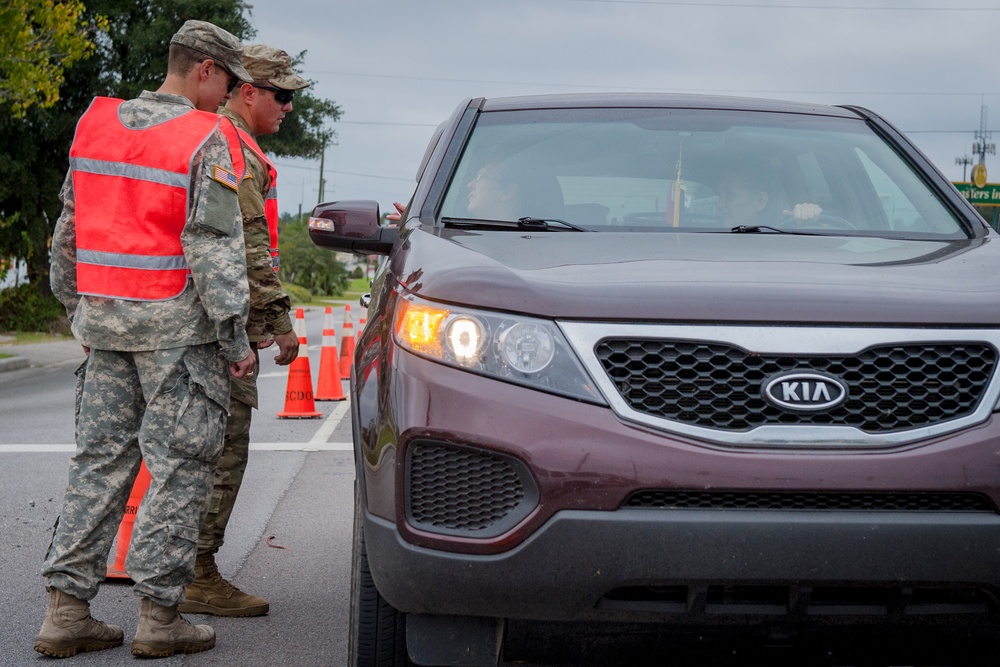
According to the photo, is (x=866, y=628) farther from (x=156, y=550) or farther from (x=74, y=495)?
(x=74, y=495)

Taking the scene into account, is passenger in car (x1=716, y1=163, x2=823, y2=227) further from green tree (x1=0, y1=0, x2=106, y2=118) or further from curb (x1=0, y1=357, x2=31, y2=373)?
curb (x1=0, y1=357, x2=31, y2=373)

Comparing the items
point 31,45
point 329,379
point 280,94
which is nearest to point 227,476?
point 280,94

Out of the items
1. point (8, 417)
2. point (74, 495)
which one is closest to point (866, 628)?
point (74, 495)

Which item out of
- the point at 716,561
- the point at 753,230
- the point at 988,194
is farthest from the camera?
the point at 988,194

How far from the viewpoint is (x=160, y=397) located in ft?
13.4

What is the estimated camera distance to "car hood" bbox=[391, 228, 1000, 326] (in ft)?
8.75

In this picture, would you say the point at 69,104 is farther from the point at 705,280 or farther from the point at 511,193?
the point at 705,280

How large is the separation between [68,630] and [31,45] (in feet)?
47.4

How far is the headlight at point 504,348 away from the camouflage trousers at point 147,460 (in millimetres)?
1515

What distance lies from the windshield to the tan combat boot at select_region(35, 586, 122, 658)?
1.86 m

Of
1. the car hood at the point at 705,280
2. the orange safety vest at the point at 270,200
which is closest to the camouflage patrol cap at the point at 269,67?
the orange safety vest at the point at 270,200

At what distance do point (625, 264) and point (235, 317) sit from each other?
1.59 meters

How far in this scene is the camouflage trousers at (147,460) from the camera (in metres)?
4.08

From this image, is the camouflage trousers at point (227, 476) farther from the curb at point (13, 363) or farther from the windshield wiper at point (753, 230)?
the curb at point (13, 363)
